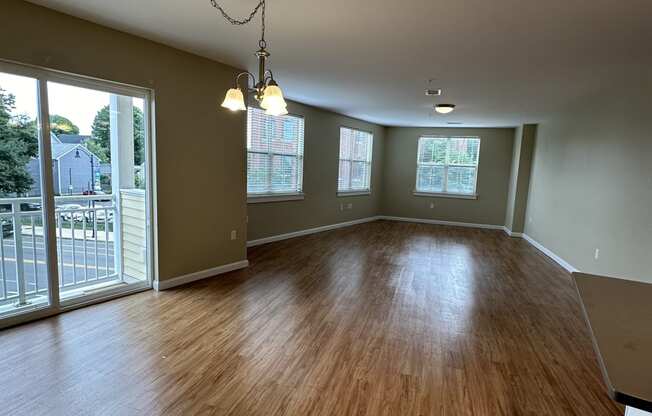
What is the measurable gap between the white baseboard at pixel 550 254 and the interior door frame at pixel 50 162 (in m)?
5.37

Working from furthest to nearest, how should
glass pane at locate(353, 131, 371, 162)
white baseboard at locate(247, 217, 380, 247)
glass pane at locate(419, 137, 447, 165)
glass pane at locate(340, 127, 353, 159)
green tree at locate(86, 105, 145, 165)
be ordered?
1. glass pane at locate(419, 137, 447, 165)
2. glass pane at locate(353, 131, 371, 162)
3. glass pane at locate(340, 127, 353, 159)
4. white baseboard at locate(247, 217, 380, 247)
5. green tree at locate(86, 105, 145, 165)

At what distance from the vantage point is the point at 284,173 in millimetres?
6234

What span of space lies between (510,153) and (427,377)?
745cm

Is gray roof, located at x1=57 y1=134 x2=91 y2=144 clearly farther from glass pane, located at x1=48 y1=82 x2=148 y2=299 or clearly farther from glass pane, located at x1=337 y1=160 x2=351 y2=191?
glass pane, located at x1=337 y1=160 x2=351 y2=191

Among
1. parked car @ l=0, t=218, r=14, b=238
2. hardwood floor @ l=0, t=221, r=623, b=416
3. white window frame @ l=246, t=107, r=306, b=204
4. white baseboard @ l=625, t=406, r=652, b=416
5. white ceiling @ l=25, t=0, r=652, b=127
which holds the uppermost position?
white ceiling @ l=25, t=0, r=652, b=127

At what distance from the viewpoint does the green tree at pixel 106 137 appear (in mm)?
3234

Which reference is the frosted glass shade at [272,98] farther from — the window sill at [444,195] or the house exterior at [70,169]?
the window sill at [444,195]

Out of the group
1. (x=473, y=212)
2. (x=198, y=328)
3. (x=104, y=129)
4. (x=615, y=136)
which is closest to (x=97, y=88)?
(x=104, y=129)

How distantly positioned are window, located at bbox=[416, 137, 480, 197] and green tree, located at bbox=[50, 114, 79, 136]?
7605 millimetres

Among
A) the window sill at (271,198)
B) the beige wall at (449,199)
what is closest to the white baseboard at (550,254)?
the beige wall at (449,199)

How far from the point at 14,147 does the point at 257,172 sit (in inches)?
130

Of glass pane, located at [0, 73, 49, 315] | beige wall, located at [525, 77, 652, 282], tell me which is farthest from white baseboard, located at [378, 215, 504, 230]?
glass pane, located at [0, 73, 49, 315]

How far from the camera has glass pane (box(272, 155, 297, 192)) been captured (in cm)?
604

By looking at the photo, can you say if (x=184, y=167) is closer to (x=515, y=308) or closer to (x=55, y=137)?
(x=55, y=137)
